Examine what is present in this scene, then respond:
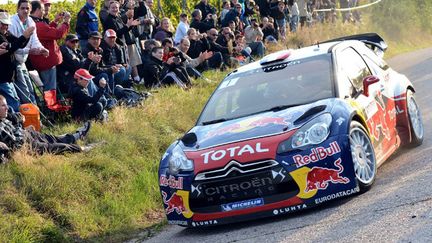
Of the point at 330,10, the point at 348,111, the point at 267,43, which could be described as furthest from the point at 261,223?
the point at 330,10

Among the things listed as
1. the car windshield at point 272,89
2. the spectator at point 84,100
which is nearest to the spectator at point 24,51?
the spectator at point 84,100

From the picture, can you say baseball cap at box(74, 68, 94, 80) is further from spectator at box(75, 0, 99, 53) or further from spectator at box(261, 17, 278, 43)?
spectator at box(261, 17, 278, 43)

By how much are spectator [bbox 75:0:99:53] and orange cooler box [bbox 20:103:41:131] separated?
3265 mm

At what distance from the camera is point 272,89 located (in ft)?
31.7

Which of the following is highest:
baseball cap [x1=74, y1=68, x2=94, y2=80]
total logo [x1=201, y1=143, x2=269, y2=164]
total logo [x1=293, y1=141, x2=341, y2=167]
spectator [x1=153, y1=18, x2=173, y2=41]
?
total logo [x1=201, y1=143, x2=269, y2=164]

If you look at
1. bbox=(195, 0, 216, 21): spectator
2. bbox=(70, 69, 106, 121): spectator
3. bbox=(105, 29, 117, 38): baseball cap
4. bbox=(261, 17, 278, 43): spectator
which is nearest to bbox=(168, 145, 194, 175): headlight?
bbox=(70, 69, 106, 121): spectator

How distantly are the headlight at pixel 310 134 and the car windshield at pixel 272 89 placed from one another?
756 mm

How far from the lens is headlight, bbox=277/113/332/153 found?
8.19 metres

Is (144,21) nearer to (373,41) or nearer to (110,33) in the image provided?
(110,33)

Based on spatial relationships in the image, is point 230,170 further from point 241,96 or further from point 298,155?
point 241,96

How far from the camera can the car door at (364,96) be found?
9.40 metres

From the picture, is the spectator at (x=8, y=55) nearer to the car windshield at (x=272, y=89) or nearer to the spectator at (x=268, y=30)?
the car windshield at (x=272, y=89)

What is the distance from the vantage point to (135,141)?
40.7ft

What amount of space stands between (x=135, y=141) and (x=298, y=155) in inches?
186
